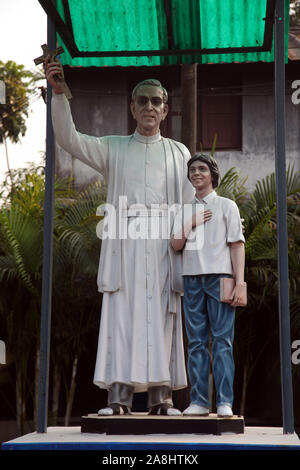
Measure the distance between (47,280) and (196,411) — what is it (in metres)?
1.53

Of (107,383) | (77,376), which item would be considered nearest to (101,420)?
(107,383)

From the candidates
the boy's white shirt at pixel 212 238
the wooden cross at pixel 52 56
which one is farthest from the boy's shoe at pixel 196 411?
the wooden cross at pixel 52 56

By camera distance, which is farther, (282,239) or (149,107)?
(149,107)

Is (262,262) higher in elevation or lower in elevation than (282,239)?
higher

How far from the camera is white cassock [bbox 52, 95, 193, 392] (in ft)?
20.0

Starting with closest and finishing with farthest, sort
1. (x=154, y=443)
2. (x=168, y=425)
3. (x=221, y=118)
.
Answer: (x=154, y=443) → (x=168, y=425) → (x=221, y=118)

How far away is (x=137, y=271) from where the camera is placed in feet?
20.4

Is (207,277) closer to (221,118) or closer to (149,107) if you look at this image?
(149,107)

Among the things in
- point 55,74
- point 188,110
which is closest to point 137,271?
point 55,74

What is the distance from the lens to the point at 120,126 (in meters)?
16.6

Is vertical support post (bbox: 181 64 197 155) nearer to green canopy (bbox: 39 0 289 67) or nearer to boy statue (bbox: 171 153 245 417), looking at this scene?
green canopy (bbox: 39 0 289 67)

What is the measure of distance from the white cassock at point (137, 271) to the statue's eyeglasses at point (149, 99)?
0.30 metres

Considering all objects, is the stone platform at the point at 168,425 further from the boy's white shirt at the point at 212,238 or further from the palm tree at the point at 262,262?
the palm tree at the point at 262,262
